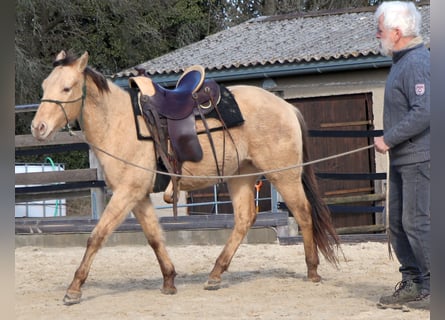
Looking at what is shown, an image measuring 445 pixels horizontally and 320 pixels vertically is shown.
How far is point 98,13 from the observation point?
2183cm

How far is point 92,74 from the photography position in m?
5.76

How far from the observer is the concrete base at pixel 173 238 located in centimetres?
855

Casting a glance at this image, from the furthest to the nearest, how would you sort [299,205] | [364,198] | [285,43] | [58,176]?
[285,43]
[364,198]
[58,176]
[299,205]

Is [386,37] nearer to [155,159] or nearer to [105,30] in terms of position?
[155,159]

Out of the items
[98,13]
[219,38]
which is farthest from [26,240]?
[98,13]

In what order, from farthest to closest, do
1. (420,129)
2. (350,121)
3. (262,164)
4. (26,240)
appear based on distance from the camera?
1. (350,121)
2. (26,240)
3. (262,164)
4. (420,129)

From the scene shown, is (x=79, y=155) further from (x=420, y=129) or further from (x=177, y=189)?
(x=420, y=129)

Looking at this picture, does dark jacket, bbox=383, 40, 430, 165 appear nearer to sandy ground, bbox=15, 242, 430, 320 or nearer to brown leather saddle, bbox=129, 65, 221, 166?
sandy ground, bbox=15, 242, 430, 320

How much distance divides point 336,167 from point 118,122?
6.89 metres

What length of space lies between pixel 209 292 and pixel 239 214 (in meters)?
0.78

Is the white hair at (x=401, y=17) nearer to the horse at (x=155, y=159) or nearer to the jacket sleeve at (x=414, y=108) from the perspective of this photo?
the jacket sleeve at (x=414, y=108)

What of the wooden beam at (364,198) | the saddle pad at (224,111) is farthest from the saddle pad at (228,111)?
the wooden beam at (364,198)

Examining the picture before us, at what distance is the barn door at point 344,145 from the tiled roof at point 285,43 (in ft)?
2.48

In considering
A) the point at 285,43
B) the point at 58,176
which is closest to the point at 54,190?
the point at 58,176
